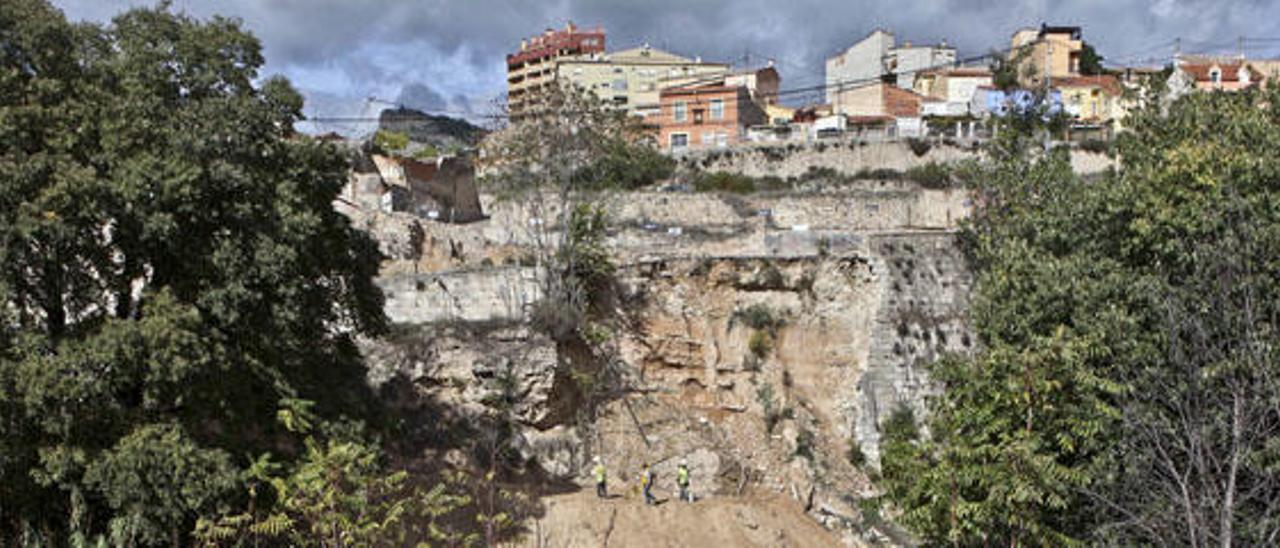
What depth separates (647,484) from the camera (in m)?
20.1

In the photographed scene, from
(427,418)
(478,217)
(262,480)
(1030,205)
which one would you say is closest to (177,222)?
(262,480)

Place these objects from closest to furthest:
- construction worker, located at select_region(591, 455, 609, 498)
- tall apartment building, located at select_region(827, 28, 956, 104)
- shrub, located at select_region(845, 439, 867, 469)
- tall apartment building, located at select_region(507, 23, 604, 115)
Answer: construction worker, located at select_region(591, 455, 609, 498)
shrub, located at select_region(845, 439, 867, 469)
tall apartment building, located at select_region(827, 28, 956, 104)
tall apartment building, located at select_region(507, 23, 604, 115)

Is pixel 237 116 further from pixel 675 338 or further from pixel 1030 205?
pixel 1030 205

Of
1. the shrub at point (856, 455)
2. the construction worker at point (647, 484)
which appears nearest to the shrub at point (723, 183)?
the shrub at point (856, 455)

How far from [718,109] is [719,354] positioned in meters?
18.4

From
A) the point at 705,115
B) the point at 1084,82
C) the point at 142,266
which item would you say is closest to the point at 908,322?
the point at 142,266

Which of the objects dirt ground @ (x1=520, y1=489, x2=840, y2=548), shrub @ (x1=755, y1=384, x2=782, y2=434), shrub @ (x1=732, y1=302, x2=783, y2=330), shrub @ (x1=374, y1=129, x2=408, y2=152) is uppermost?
shrub @ (x1=374, y1=129, x2=408, y2=152)

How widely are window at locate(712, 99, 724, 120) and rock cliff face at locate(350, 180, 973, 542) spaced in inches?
597

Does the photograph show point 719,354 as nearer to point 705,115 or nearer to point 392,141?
point 705,115

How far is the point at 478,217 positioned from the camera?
112ft

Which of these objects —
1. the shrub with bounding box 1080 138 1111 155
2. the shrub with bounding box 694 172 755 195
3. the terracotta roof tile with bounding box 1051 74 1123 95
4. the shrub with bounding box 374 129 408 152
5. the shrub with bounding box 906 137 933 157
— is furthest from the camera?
the terracotta roof tile with bounding box 1051 74 1123 95

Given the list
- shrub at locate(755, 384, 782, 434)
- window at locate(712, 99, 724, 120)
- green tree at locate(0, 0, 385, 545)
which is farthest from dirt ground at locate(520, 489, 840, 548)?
window at locate(712, 99, 724, 120)

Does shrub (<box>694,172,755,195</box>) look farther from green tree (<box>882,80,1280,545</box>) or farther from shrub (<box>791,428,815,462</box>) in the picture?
green tree (<box>882,80,1280,545</box>)

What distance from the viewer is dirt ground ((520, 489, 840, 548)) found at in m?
18.4
